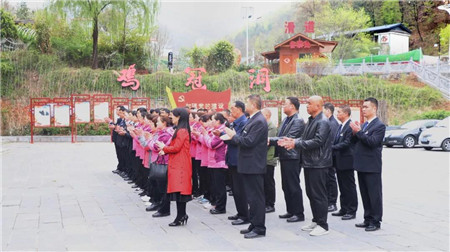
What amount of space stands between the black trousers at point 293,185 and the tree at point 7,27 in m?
22.8

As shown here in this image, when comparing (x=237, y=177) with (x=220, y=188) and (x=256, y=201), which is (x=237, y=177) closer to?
(x=220, y=188)

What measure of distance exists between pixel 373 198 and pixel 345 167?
83 cm

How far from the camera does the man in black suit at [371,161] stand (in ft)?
16.6

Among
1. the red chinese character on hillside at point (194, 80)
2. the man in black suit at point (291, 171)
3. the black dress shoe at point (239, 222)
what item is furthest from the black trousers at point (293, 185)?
the red chinese character on hillside at point (194, 80)

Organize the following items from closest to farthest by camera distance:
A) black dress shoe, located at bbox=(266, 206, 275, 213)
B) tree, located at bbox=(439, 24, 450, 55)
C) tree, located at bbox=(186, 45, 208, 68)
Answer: black dress shoe, located at bbox=(266, 206, 275, 213) < tree, located at bbox=(186, 45, 208, 68) < tree, located at bbox=(439, 24, 450, 55)

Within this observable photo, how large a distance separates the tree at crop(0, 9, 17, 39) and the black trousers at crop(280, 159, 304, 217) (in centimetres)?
2284

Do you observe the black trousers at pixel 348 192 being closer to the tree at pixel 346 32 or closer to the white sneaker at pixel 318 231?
the white sneaker at pixel 318 231

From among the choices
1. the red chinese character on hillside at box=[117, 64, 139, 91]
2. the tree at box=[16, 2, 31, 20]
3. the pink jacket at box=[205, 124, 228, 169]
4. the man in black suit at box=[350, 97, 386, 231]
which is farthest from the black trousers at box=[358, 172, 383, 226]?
the tree at box=[16, 2, 31, 20]

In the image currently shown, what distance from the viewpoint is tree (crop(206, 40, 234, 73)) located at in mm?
27219

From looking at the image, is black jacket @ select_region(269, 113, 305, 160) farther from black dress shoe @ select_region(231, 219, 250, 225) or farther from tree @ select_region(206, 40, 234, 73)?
tree @ select_region(206, 40, 234, 73)

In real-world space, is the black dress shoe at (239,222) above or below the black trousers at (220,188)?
below

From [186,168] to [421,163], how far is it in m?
8.75

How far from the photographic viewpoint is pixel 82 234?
487 centimetres

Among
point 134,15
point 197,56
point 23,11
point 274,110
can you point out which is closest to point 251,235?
point 274,110
